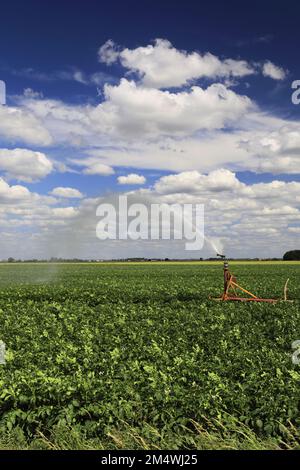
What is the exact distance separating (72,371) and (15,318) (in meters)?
6.94

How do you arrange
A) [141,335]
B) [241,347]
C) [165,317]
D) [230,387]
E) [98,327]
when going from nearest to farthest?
[230,387], [241,347], [141,335], [98,327], [165,317]

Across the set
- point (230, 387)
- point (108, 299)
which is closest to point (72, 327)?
point (230, 387)

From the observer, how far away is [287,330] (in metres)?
11.9

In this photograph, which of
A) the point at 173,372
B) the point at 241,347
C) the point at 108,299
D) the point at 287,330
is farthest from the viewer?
the point at 108,299

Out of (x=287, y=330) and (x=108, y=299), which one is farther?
(x=108, y=299)

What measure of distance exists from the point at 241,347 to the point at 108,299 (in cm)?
1256
